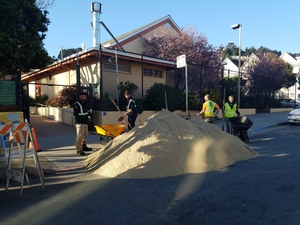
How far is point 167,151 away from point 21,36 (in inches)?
283

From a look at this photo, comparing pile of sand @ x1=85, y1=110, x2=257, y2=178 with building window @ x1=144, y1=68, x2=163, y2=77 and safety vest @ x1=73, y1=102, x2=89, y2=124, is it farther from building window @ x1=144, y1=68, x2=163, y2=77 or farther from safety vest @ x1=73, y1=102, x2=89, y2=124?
building window @ x1=144, y1=68, x2=163, y2=77

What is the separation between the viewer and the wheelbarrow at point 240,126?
32.5ft

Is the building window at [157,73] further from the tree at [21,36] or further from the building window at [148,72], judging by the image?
the tree at [21,36]

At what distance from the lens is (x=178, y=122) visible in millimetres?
7684

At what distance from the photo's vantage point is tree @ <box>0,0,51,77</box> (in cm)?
949

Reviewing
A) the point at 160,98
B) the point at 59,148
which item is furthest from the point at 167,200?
the point at 160,98

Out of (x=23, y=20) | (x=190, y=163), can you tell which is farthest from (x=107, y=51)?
(x=190, y=163)

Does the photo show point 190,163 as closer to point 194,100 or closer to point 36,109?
point 194,100

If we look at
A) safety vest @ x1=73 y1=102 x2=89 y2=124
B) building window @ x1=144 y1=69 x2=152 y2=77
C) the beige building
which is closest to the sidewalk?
safety vest @ x1=73 y1=102 x2=89 y2=124

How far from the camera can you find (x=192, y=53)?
2081cm

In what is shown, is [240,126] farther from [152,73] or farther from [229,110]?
[152,73]

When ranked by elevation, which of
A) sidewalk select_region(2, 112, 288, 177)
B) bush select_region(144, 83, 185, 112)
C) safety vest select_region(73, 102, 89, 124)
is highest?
bush select_region(144, 83, 185, 112)

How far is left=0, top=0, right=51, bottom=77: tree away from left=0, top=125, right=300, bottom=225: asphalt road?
567cm

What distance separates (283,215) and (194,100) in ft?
49.0
